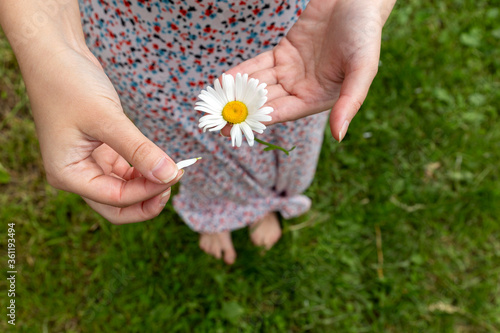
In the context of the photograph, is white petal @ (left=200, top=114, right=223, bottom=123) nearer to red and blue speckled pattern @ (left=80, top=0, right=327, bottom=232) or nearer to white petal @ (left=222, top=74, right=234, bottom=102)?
white petal @ (left=222, top=74, right=234, bottom=102)

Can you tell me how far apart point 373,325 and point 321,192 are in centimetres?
65

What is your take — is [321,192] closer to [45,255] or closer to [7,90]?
[45,255]

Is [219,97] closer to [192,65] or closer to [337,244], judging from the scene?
[192,65]

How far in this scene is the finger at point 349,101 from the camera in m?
0.80

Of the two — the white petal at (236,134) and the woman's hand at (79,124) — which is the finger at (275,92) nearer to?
the white petal at (236,134)

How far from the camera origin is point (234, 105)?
936mm

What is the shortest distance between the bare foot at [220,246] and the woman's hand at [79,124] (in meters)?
0.88

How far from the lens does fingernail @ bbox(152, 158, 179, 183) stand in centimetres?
77

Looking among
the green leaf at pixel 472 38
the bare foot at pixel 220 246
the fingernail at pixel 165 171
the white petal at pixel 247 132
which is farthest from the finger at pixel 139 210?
the green leaf at pixel 472 38

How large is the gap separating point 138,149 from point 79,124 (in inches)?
6.3

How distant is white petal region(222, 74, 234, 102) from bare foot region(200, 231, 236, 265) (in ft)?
3.11

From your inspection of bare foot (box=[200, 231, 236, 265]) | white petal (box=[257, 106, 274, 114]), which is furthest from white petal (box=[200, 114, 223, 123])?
bare foot (box=[200, 231, 236, 265])

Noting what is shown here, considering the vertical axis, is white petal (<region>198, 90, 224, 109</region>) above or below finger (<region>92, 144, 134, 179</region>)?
above

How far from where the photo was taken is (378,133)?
2.01 metres
